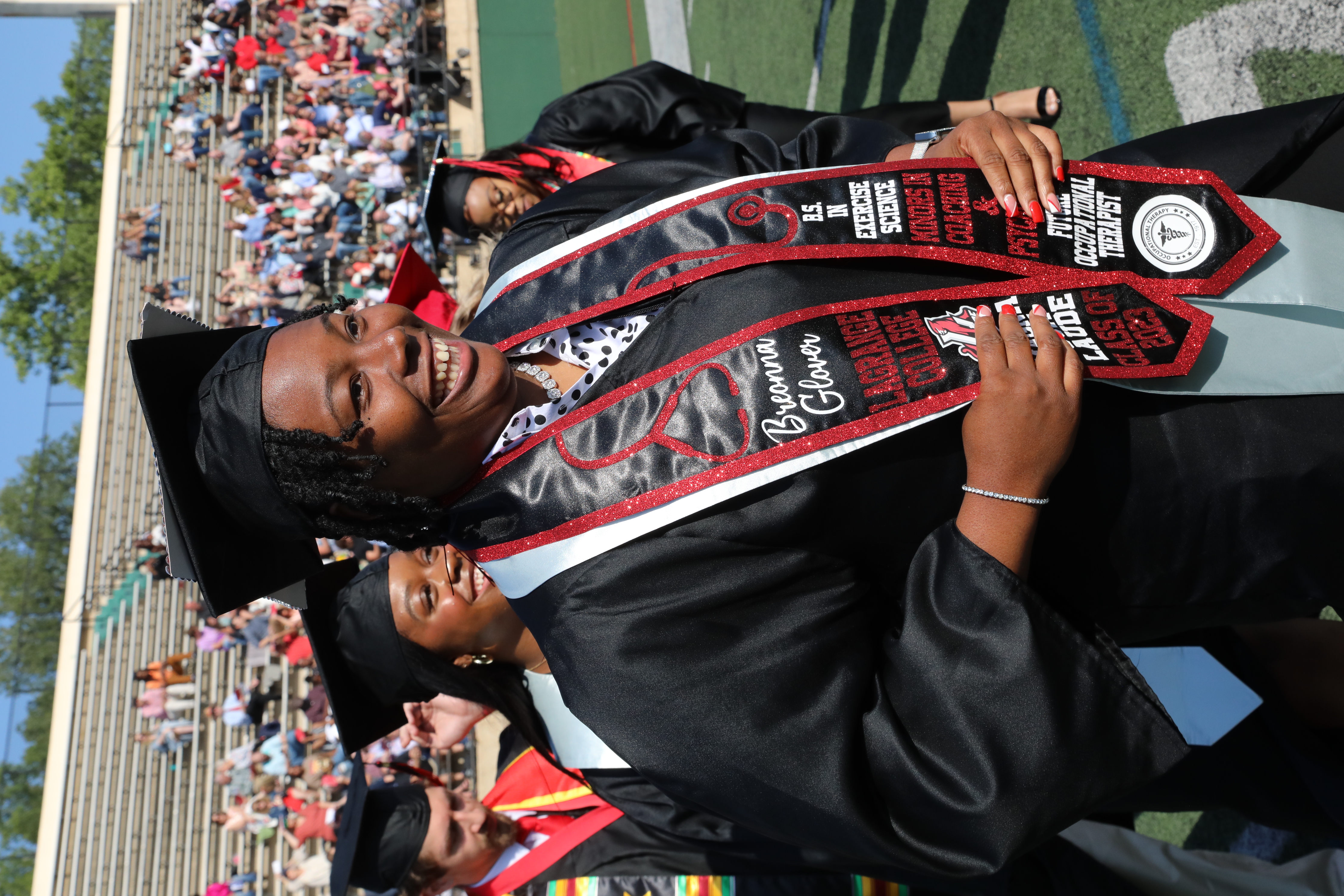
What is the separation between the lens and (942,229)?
1.68 metres

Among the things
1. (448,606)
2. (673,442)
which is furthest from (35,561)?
(673,442)

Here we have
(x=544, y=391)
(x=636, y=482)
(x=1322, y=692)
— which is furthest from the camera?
(x=1322, y=692)

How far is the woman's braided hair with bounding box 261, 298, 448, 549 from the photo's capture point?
1.72 m

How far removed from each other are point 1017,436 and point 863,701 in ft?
1.62

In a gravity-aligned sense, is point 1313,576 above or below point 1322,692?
above

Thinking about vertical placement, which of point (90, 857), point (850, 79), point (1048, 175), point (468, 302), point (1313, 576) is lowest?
point (90, 857)

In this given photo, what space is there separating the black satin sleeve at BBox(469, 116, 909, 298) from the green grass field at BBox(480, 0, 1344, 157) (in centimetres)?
170

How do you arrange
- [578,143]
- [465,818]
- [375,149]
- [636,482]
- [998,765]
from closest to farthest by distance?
[998,765]
[636,482]
[465,818]
[578,143]
[375,149]

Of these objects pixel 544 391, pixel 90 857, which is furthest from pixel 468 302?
pixel 90 857

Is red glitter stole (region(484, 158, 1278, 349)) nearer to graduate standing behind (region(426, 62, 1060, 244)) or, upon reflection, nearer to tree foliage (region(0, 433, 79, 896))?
graduate standing behind (region(426, 62, 1060, 244))

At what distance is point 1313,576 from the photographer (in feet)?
5.45

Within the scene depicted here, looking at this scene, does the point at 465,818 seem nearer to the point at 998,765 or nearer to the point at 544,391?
the point at 544,391

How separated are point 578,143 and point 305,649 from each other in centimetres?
621

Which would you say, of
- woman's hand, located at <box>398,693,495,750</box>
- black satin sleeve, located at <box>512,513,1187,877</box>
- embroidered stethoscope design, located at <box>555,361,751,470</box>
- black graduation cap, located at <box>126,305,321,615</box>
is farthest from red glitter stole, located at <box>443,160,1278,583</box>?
woman's hand, located at <box>398,693,495,750</box>
